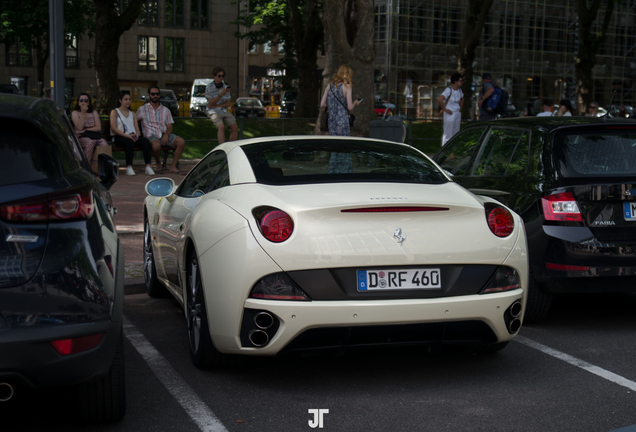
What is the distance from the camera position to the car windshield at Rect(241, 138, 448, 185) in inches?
189

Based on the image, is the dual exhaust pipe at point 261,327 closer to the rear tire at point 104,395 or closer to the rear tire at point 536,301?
the rear tire at point 104,395

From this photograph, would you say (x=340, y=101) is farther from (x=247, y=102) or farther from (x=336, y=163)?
(x=247, y=102)

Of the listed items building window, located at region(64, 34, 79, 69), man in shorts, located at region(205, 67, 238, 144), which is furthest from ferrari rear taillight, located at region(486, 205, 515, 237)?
building window, located at region(64, 34, 79, 69)

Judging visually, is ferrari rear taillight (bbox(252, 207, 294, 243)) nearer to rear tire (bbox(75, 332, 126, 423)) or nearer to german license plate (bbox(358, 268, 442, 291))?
german license plate (bbox(358, 268, 442, 291))

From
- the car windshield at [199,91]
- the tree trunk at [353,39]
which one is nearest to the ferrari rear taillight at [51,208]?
the tree trunk at [353,39]

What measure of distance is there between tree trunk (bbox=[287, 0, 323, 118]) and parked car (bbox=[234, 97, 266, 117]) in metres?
18.2

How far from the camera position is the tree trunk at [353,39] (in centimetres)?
1694

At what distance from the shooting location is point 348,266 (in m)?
4.24

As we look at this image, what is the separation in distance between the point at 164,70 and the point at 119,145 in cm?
5269

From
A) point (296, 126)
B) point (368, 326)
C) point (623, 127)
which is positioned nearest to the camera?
point (368, 326)

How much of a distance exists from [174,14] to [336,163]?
212 ft

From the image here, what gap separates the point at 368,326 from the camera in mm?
4270

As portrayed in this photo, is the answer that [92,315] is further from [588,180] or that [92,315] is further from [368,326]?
[588,180]


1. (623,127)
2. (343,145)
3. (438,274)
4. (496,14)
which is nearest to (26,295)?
(438,274)
